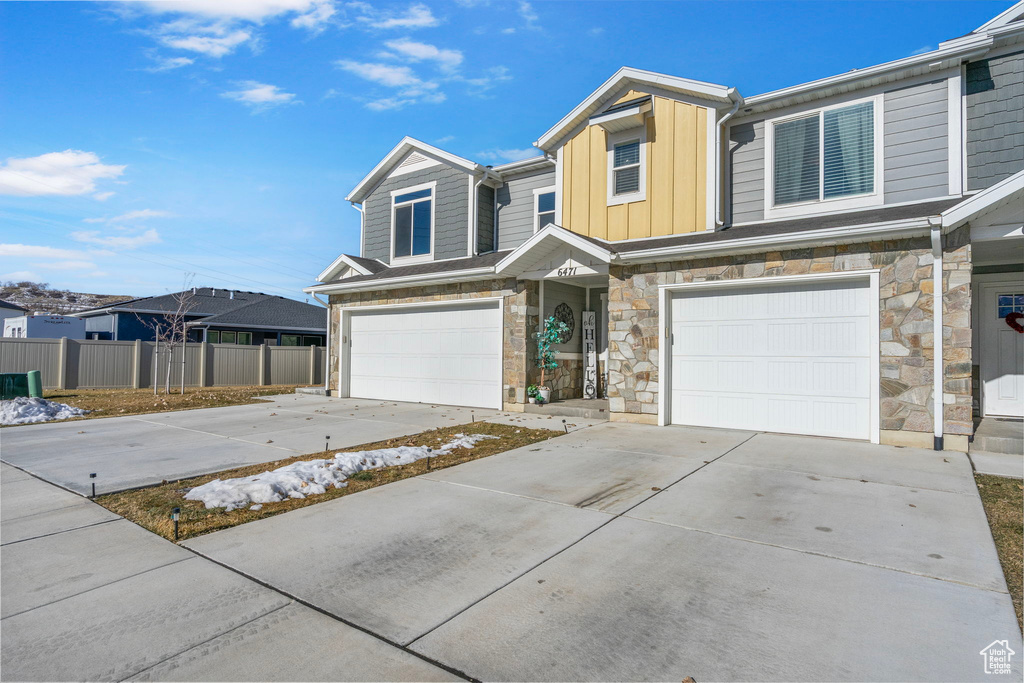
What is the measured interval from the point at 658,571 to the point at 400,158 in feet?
44.7

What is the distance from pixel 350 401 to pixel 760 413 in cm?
952

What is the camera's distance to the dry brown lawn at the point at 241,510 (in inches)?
167

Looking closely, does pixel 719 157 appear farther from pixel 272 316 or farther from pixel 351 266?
pixel 272 316

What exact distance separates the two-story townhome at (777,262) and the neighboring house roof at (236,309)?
15958 millimetres

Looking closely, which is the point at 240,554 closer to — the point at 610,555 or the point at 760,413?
the point at 610,555

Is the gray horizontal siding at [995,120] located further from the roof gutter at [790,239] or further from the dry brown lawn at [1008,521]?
the dry brown lawn at [1008,521]

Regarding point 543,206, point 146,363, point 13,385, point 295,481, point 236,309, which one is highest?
point 543,206

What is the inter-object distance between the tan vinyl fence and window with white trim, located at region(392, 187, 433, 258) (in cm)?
456

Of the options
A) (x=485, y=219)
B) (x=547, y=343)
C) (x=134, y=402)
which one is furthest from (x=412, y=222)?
(x=134, y=402)

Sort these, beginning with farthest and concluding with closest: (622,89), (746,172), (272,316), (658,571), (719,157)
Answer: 1. (272,316)
2. (622,89)
3. (746,172)
4. (719,157)
5. (658,571)

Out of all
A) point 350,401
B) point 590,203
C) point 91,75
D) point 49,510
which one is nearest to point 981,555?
point 49,510

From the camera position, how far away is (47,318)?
27828 millimetres

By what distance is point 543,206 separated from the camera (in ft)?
41.4

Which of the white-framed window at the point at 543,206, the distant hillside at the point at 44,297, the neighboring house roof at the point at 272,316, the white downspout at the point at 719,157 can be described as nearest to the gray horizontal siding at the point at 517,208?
the white-framed window at the point at 543,206
